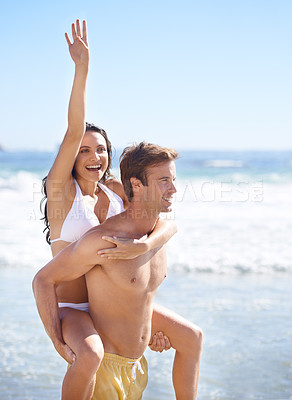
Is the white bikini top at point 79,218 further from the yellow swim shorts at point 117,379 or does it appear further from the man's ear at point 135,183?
the yellow swim shorts at point 117,379

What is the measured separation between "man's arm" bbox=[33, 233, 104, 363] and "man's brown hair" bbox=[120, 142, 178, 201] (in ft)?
1.36

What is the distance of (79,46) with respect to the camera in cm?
367

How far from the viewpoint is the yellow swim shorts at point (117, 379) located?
329cm

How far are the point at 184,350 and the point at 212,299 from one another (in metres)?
3.48

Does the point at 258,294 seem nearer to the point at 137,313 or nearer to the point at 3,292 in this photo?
the point at 3,292

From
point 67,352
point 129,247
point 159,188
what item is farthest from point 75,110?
point 67,352

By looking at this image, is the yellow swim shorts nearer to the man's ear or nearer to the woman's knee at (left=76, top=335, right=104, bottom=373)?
the woman's knee at (left=76, top=335, right=104, bottom=373)

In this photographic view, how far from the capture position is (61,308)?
3.46m

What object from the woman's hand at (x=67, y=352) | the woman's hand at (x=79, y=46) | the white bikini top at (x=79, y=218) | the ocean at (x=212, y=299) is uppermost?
the woman's hand at (x=79, y=46)

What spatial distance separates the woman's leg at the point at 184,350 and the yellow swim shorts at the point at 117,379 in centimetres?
28

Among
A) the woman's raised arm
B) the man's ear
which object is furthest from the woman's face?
the man's ear

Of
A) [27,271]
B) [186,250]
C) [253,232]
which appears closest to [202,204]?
[253,232]

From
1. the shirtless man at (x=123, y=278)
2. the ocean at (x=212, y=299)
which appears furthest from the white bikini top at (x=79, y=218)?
the ocean at (x=212, y=299)

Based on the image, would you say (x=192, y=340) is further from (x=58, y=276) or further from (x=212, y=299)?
(x=212, y=299)
